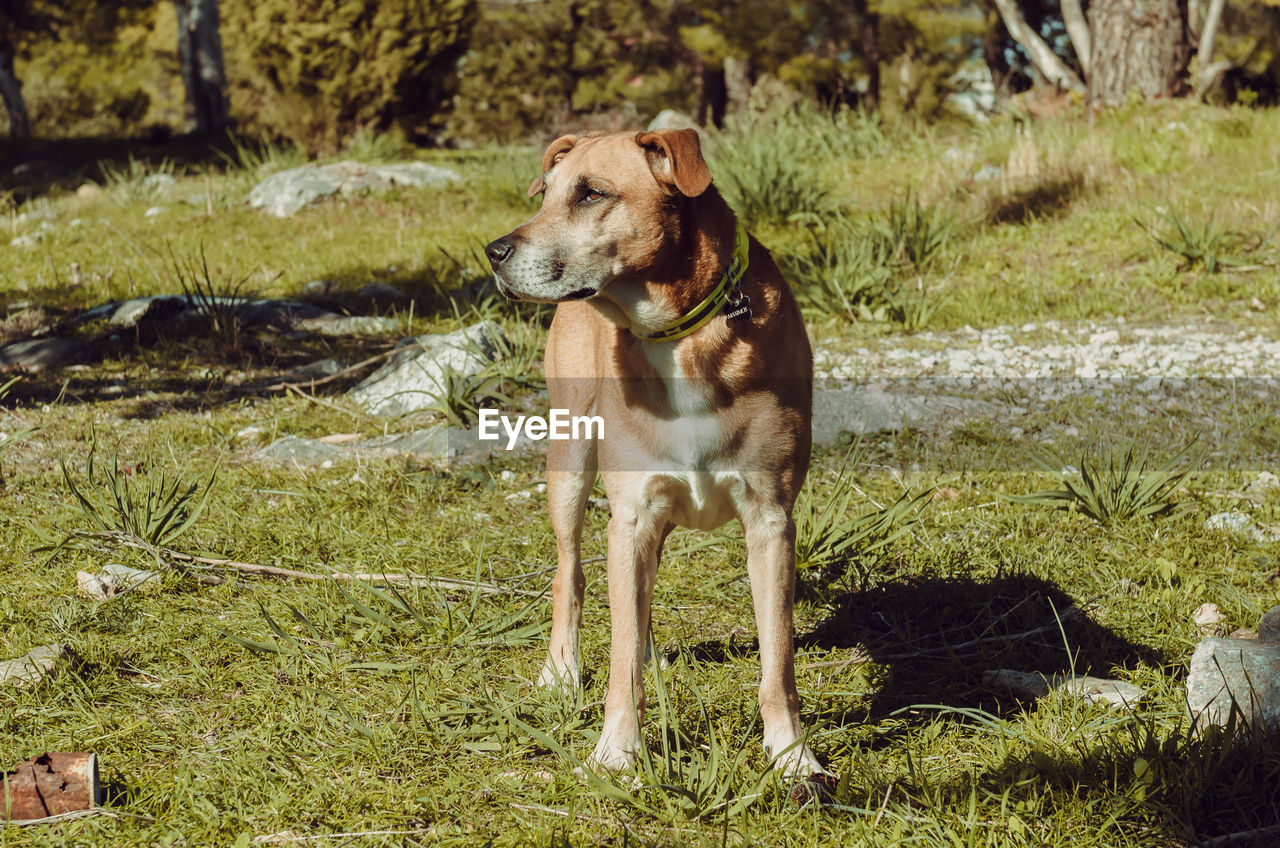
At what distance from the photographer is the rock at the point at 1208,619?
3154 mm

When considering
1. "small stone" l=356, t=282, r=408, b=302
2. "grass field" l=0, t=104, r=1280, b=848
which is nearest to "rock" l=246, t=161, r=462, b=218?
"small stone" l=356, t=282, r=408, b=302

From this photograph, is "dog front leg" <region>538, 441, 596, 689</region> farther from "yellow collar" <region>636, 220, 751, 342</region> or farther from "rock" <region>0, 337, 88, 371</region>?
"rock" <region>0, 337, 88, 371</region>

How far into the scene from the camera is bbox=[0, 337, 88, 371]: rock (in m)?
5.91

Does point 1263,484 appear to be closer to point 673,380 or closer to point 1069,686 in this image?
point 1069,686

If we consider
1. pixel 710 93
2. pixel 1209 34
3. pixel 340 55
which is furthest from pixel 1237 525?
pixel 710 93

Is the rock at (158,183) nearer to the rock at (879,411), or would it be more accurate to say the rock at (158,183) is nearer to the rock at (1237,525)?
the rock at (879,411)

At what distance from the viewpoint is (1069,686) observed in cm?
280

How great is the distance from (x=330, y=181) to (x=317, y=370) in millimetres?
4947

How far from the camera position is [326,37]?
12.8m

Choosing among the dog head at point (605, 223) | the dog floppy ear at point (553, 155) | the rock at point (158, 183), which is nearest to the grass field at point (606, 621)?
the dog head at point (605, 223)

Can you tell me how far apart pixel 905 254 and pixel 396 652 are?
518 cm

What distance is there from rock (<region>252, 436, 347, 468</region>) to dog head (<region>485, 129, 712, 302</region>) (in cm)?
242

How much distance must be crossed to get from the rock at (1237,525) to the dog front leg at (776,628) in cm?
216

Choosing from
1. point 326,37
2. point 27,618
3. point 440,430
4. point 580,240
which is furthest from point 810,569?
point 326,37
